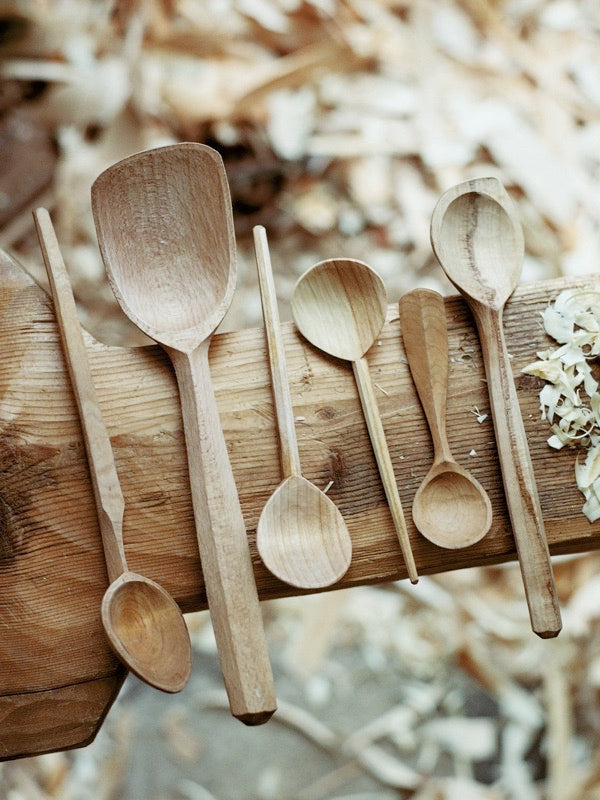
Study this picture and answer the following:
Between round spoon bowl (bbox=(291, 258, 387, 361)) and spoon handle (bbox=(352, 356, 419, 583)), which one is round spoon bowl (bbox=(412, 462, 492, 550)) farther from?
round spoon bowl (bbox=(291, 258, 387, 361))

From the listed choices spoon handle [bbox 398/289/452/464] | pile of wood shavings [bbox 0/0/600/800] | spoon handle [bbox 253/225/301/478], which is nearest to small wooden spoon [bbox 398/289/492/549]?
spoon handle [bbox 398/289/452/464]

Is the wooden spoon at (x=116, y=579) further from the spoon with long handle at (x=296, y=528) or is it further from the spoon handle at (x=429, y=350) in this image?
the spoon handle at (x=429, y=350)

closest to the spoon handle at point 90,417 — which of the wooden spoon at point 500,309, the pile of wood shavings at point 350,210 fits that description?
the wooden spoon at point 500,309

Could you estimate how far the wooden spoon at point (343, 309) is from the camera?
72cm

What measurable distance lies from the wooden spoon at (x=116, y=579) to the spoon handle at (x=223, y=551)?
4 centimetres

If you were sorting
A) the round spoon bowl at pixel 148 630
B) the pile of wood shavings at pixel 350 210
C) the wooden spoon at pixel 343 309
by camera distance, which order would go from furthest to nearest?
the pile of wood shavings at pixel 350 210
the wooden spoon at pixel 343 309
the round spoon bowl at pixel 148 630

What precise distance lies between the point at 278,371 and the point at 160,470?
14 centimetres

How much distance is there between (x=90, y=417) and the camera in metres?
0.67

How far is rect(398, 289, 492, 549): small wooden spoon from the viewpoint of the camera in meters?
0.68

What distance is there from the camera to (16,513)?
2.22 feet

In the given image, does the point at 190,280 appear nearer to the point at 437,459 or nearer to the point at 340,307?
the point at 340,307

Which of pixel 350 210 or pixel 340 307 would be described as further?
pixel 350 210

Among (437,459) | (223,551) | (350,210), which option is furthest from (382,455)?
(350,210)

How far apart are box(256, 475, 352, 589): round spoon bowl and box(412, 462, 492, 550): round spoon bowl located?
0.08 meters
